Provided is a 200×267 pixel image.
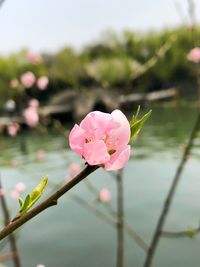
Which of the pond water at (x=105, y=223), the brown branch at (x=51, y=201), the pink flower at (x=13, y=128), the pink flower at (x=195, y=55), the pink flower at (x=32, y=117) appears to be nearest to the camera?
the brown branch at (x=51, y=201)

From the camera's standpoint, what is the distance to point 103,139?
2.07ft

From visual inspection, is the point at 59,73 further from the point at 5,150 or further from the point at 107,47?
the point at 5,150

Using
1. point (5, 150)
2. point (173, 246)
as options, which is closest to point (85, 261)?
point (173, 246)

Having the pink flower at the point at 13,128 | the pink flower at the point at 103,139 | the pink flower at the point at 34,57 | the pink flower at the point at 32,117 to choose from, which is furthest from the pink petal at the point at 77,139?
the pink flower at the point at 13,128

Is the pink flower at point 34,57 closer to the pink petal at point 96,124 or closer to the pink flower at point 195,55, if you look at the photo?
the pink flower at point 195,55

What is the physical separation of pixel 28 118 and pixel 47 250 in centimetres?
148

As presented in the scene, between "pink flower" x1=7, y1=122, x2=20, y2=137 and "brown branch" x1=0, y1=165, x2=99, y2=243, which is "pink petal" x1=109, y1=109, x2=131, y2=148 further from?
"pink flower" x1=7, y1=122, x2=20, y2=137

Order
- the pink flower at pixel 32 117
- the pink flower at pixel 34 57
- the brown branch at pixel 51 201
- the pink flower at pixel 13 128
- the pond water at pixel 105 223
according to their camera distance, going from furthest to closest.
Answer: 1. the pink flower at pixel 13 128
2. the pink flower at pixel 32 117
3. the pond water at pixel 105 223
4. the pink flower at pixel 34 57
5. the brown branch at pixel 51 201

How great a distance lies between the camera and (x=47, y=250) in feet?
18.6

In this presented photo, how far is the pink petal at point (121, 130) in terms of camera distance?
2.02 ft

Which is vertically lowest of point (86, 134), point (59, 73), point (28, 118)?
point (59, 73)

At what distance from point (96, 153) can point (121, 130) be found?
43 millimetres

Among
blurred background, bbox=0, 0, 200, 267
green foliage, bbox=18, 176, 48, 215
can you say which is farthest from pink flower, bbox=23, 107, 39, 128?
green foliage, bbox=18, 176, 48, 215

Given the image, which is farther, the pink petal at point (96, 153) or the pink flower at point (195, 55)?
the pink flower at point (195, 55)
